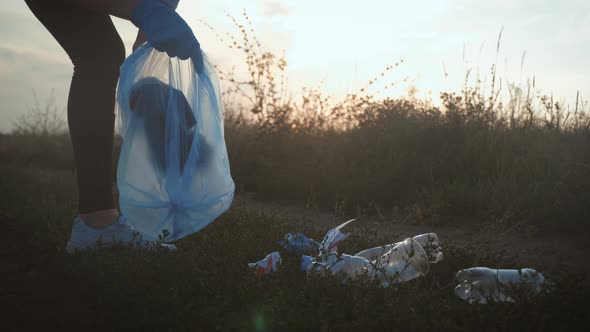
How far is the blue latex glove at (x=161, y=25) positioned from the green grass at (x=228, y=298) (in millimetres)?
1031

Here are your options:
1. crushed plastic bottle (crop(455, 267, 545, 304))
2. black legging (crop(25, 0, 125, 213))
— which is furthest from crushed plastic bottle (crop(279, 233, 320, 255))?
black legging (crop(25, 0, 125, 213))

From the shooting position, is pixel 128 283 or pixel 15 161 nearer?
pixel 128 283

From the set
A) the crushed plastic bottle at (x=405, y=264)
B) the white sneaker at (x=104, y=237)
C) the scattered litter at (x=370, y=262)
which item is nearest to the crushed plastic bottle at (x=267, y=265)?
the scattered litter at (x=370, y=262)

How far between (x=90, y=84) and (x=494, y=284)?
222cm

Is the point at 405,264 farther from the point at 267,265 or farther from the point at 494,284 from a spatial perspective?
the point at 267,265

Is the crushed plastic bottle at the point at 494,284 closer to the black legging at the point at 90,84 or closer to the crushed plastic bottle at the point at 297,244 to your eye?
the crushed plastic bottle at the point at 297,244

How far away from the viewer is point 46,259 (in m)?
2.73

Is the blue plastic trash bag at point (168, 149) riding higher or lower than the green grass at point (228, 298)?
higher

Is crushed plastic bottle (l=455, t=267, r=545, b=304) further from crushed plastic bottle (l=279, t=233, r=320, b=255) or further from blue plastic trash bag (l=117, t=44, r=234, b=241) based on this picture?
blue plastic trash bag (l=117, t=44, r=234, b=241)

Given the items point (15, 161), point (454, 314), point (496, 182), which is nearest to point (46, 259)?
point (454, 314)

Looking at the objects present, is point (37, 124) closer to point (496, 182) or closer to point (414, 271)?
point (496, 182)

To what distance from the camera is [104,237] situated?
271 cm

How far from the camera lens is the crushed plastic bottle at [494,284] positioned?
2015 millimetres

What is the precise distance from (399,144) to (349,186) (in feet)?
3.46
